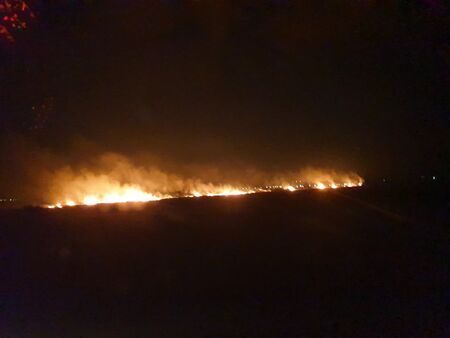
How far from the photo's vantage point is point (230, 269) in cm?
945

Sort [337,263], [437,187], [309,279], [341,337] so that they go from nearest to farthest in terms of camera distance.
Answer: [341,337]
[309,279]
[337,263]
[437,187]

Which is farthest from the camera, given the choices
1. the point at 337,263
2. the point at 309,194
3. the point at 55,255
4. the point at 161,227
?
the point at 309,194

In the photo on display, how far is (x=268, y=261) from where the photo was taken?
32.1 ft

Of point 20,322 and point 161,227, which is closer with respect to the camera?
point 20,322

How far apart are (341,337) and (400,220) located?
6168 millimetres

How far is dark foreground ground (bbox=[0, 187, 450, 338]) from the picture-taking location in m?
7.21

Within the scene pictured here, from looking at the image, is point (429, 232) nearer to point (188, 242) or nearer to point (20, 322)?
point (188, 242)

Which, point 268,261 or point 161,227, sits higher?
point 161,227

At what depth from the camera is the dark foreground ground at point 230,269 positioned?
23.7 ft

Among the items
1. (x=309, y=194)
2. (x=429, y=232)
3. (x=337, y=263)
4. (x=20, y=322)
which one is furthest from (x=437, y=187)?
(x=20, y=322)

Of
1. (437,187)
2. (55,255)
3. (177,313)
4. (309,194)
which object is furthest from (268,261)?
(437,187)

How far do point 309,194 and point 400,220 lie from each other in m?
3.51

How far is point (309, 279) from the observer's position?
8836 millimetres

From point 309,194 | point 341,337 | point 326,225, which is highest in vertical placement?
point 309,194
